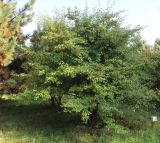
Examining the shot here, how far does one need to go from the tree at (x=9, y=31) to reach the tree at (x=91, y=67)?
1.04m

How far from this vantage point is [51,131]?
13398 millimetres

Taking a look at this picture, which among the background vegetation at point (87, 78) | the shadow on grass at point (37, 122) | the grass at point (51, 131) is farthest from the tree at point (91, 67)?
the shadow on grass at point (37, 122)

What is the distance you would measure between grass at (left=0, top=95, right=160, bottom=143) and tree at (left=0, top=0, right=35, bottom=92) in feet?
5.30

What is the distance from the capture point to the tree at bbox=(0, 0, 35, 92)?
13.3 metres

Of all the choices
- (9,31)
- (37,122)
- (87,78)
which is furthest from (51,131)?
(9,31)

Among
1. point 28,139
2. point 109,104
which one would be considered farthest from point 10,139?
point 109,104

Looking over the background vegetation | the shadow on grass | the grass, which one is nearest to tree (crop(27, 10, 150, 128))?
the background vegetation

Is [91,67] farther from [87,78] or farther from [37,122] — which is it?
[37,122]

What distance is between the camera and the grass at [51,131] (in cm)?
1230

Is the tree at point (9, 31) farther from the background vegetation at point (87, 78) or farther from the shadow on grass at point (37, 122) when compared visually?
the shadow on grass at point (37, 122)

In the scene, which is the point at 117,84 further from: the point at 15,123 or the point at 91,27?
the point at 15,123

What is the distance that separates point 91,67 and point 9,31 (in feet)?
12.7

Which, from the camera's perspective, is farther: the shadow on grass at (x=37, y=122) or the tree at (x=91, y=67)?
the shadow on grass at (x=37, y=122)

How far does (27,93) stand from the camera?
13.5 m
